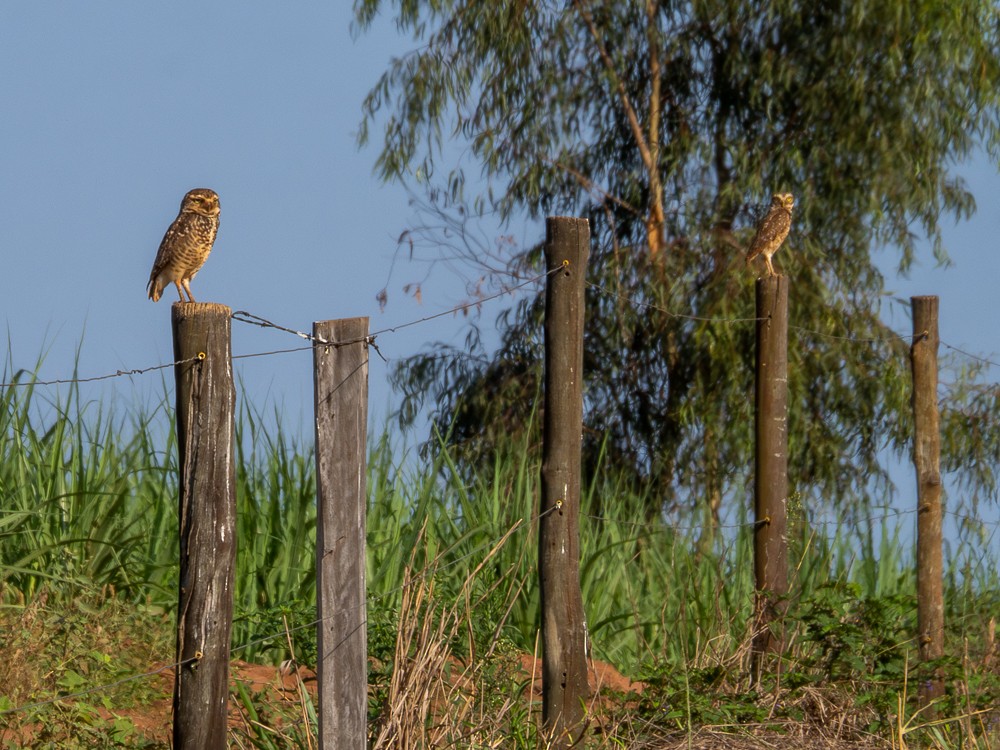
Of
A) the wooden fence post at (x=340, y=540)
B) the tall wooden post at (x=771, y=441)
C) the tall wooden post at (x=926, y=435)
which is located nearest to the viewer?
the wooden fence post at (x=340, y=540)

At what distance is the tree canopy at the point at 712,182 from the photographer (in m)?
13.4

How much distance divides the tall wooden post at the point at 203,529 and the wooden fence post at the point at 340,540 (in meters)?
0.34

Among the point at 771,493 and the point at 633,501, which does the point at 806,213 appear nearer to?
the point at 633,501

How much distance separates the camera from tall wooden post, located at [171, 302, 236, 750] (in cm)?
452

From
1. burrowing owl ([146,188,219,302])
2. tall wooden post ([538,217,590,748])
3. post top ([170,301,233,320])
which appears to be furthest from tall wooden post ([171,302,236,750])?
burrowing owl ([146,188,219,302])

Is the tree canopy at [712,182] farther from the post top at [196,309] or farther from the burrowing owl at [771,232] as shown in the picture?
the post top at [196,309]

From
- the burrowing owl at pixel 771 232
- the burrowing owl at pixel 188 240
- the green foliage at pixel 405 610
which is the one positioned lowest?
the green foliage at pixel 405 610

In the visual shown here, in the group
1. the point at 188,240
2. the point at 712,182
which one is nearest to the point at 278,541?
the point at 188,240

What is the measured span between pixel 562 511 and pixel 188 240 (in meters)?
2.29

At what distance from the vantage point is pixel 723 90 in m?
14.3

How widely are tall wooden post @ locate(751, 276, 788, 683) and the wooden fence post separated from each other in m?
3.04

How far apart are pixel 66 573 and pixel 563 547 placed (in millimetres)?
2765

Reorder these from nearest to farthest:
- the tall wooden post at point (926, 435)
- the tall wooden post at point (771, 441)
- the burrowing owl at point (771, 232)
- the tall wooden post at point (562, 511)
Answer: the tall wooden post at point (562, 511) → the tall wooden post at point (771, 441) → the tall wooden post at point (926, 435) → the burrowing owl at point (771, 232)

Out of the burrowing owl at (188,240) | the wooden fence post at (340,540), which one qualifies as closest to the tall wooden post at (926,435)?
the burrowing owl at (188,240)
